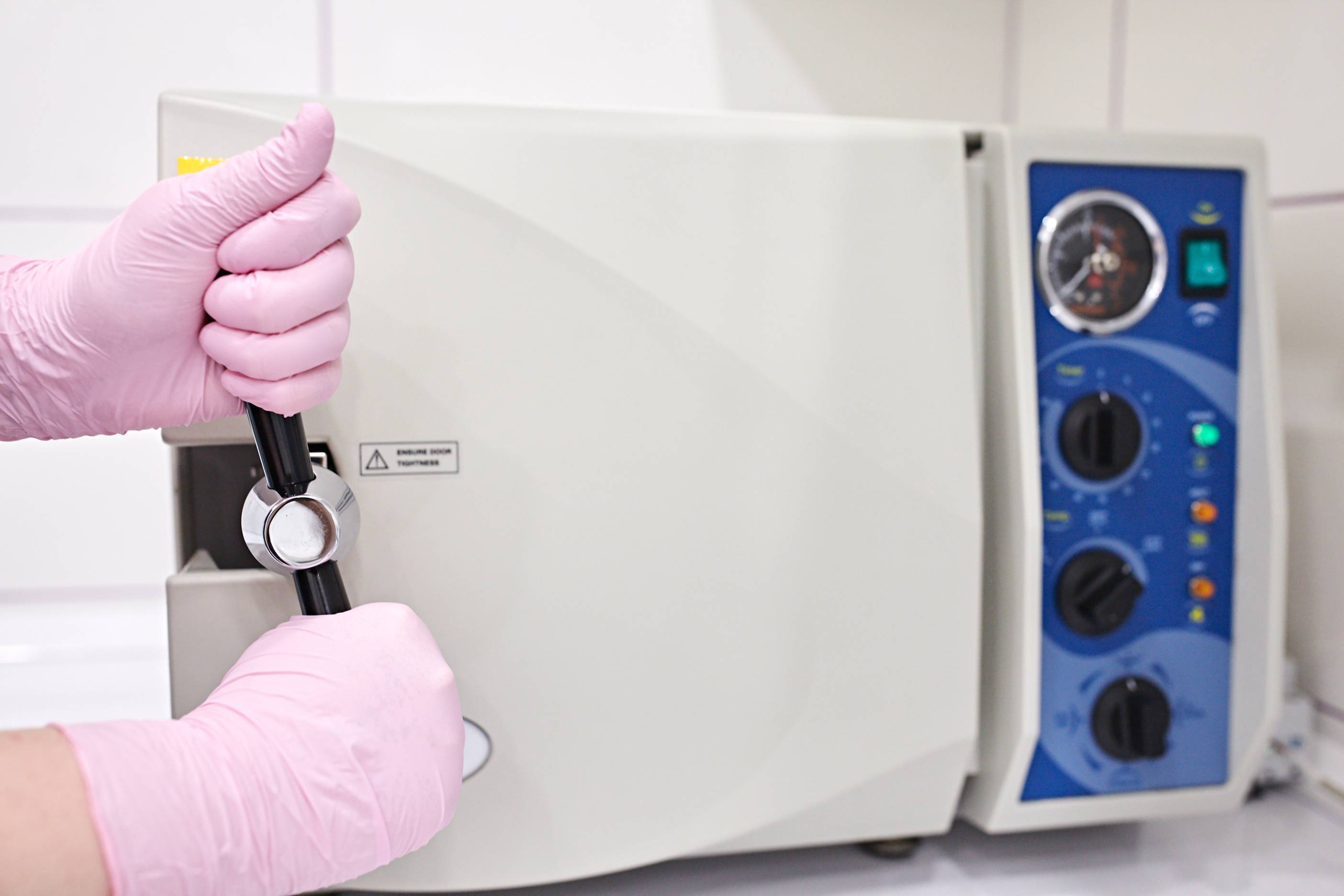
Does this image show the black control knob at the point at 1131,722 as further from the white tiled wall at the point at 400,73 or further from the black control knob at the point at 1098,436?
the white tiled wall at the point at 400,73

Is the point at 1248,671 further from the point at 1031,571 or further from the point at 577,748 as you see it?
the point at 577,748

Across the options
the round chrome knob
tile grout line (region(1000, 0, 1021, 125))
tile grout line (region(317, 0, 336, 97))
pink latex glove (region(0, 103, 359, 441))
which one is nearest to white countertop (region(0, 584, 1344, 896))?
the round chrome knob

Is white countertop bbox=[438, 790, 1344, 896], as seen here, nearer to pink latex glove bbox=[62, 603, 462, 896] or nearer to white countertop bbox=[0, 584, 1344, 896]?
white countertop bbox=[0, 584, 1344, 896]

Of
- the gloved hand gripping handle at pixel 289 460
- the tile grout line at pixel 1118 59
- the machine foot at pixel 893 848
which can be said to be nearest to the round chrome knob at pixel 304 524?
the gloved hand gripping handle at pixel 289 460

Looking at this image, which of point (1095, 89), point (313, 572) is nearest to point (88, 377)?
point (313, 572)

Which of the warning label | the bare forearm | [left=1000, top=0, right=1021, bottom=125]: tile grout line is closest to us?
the bare forearm

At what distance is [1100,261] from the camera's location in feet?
2.14

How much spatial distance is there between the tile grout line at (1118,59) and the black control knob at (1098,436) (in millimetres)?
562

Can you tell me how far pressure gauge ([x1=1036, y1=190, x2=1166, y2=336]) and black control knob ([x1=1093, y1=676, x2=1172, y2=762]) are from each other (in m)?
0.28

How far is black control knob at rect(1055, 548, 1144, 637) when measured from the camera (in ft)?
2.10

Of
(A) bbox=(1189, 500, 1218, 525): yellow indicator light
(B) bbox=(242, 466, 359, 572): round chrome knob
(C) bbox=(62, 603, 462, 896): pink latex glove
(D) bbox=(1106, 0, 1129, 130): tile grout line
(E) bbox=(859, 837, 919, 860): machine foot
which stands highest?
(D) bbox=(1106, 0, 1129, 130): tile grout line

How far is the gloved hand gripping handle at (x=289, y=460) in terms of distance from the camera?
1.55 feet

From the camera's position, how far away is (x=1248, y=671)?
0.68 meters

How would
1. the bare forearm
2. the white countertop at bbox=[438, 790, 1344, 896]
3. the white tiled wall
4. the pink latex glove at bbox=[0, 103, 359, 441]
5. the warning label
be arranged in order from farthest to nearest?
the white tiled wall < the white countertop at bbox=[438, 790, 1344, 896] < the warning label < the pink latex glove at bbox=[0, 103, 359, 441] < the bare forearm
